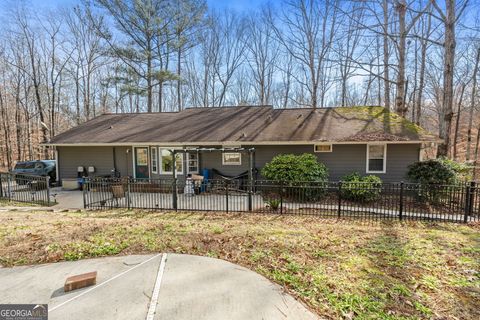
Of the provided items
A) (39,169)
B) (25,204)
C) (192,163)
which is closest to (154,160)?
(192,163)

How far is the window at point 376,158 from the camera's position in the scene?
435 inches

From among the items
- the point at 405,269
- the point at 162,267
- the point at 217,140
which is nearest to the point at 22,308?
the point at 162,267

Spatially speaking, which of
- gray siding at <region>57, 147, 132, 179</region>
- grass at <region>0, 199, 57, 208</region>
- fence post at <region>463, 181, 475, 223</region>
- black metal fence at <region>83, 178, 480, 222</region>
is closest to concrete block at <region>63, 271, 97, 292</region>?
black metal fence at <region>83, 178, 480, 222</region>

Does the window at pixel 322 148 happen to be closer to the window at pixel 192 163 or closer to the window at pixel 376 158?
the window at pixel 376 158

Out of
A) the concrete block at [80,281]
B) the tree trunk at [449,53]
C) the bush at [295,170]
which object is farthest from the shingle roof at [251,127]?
the concrete block at [80,281]

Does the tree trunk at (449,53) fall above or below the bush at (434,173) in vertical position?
above

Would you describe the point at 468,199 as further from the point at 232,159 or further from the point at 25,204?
the point at 25,204

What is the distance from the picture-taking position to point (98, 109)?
101ft

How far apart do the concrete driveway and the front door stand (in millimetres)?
10026

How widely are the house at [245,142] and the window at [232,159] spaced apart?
5 centimetres

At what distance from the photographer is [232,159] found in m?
12.6

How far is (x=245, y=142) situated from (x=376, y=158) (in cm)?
625

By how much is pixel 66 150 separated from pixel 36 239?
11.4 meters

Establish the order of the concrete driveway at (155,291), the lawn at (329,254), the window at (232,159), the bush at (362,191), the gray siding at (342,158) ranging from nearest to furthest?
the concrete driveway at (155,291)
the lawn at (329,254)
the bush at (362,191)
the gray siding at (342,158)
the window at (232,159)
